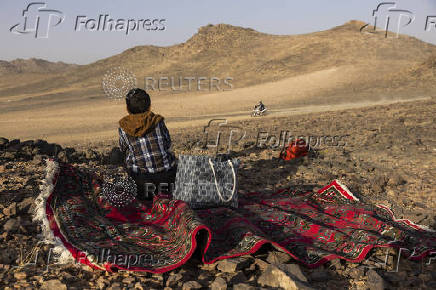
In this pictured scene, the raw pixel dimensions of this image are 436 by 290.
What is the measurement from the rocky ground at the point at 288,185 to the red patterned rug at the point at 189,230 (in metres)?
0.11

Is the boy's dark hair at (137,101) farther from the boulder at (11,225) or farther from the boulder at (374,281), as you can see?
the boulder at (374,281)

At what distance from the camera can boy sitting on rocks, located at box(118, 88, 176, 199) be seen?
4.51 m

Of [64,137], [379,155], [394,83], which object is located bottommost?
[64,137]

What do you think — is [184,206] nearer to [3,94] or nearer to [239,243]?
[239,243]

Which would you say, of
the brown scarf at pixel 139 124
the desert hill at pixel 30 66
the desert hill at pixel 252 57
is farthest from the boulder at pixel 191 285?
the desert hill at pixel 30 66

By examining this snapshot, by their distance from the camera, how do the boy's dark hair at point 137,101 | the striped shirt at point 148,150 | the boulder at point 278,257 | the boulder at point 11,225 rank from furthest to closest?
the striped shirt at point 148,150, the boy's dark hair at point 137,101, the boulder at point 11,225, the boulder at point 278,257

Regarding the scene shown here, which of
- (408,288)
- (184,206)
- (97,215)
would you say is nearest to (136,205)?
(97,215)

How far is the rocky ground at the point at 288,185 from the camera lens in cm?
A: 322

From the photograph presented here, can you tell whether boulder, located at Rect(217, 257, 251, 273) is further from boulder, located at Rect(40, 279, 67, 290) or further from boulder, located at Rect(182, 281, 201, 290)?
boulder, located at Rect(40, 279, 67, 290)

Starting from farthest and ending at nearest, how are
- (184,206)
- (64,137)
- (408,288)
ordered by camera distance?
(64,137)
(184,206)
(408,288)

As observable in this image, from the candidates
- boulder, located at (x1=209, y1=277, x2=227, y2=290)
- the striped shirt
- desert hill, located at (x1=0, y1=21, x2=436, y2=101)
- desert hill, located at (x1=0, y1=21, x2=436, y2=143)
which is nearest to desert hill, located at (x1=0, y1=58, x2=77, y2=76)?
desert hill, located at (x1=0, y1=21, x2=436, y2=143)

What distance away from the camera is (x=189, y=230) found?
341cm

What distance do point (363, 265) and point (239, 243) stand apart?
3.50ft

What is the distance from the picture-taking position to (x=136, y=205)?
4520 mm
